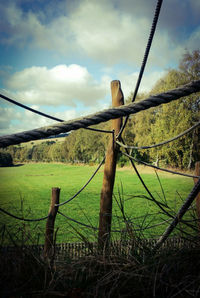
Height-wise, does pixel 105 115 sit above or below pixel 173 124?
below

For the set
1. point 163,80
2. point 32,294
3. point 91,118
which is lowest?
point 32,294

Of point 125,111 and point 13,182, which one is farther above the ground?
point 125,111

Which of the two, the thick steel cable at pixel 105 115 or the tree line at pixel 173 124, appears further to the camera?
the tree line at pixel 173 124

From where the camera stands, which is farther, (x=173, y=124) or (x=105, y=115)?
(x=173, y=124)

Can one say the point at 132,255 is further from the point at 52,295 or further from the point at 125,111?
the point at 125,111

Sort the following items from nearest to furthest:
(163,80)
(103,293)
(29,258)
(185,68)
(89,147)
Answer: (103,293) → (29,258) → (185,68) → (163,80) → (89,147)

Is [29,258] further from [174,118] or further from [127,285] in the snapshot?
[174,118]

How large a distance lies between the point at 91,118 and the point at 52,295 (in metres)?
0.72

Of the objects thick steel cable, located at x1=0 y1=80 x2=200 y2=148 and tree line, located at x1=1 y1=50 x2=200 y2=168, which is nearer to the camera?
thick steel cable, located at x1=0 y1=80 x2=200 y2=148

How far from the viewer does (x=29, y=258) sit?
3.26 ft

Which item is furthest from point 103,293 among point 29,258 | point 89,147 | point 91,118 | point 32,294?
point 89,147

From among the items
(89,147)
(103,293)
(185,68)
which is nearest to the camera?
(103,293)

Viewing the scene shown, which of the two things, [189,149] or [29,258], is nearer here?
[29,258]

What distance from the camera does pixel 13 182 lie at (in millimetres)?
39719
